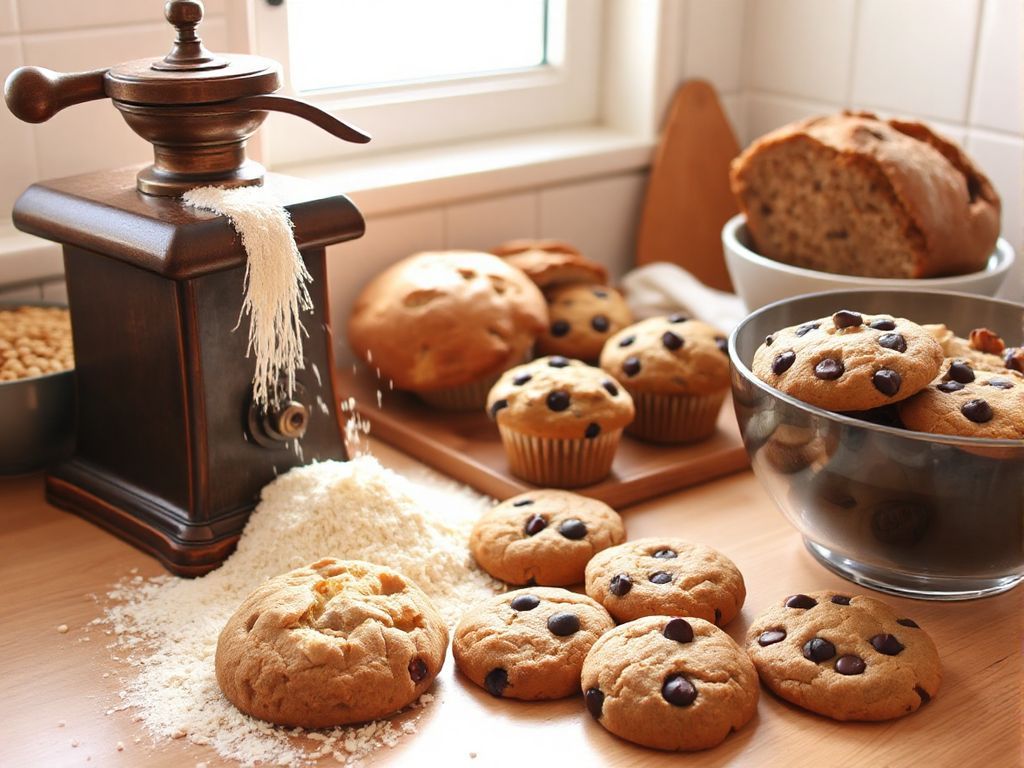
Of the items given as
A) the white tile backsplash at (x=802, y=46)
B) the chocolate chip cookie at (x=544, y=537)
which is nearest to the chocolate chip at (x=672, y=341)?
the chocolate chip cookie at (x=544, y=537)

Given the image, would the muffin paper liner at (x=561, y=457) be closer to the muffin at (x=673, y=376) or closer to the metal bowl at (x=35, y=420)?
the muffin at (x=673, y=376)

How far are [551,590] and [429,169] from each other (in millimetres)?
706

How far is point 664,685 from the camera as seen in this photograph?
0.85 metres

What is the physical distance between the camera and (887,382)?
926mm

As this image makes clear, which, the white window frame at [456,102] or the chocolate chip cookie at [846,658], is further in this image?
the white window frame at [456,102]

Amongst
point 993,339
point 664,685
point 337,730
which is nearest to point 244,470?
point 337,730

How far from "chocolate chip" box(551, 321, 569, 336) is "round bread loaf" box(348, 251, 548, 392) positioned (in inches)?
2.0

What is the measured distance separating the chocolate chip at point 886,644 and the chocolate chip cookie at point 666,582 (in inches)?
4.9

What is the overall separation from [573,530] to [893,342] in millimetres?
321

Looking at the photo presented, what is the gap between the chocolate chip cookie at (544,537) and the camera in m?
1.04

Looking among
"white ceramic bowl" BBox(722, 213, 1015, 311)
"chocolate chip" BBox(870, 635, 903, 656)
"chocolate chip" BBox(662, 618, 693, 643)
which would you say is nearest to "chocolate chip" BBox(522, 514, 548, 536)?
"chocolate chip" BBox(662, 618, 693, 643)

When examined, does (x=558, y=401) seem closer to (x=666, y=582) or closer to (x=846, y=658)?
(x=666, y=582)

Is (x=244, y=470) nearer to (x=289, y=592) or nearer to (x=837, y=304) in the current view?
(x=289, y=592)

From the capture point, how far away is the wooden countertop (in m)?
0.84
